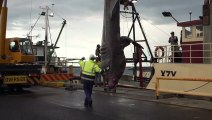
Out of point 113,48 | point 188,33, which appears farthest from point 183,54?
point 113,48

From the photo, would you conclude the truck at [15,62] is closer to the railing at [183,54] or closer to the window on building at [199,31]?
the railing at [183,54]

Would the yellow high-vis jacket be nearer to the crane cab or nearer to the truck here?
the truck

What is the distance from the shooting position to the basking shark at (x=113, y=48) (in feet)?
18.6

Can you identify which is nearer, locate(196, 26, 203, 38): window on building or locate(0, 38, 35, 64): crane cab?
locate(196, 26, 203, 38): window on building

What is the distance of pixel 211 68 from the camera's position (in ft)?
57.1

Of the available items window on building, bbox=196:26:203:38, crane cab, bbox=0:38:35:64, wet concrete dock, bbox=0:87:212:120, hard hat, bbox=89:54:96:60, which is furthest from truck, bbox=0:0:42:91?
window on building, bbox=196:26:203:38

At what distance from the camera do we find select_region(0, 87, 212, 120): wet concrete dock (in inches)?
483

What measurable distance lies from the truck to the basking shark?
1287 cm

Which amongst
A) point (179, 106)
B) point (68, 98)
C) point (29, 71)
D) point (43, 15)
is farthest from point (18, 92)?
point (43, 15)

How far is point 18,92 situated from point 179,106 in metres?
9.21

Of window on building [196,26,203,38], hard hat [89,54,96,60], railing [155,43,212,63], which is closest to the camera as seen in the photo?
hard hat [89,54,96,60]

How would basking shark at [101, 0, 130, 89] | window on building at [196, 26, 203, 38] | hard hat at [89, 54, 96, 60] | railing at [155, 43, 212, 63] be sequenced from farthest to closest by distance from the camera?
window on building at [196, 26, 203, 38] → railing at [155, 43, 212, 63] → hard hat at [89, 54, 96, 60] → basking shark at [101, 0, 130, 89]

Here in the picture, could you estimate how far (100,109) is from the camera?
46.0 feet

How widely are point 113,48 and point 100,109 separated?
8566mm
